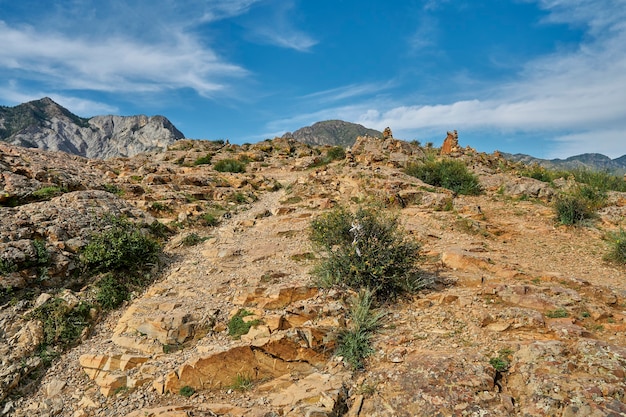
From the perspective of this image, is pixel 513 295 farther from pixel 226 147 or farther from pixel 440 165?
pixel 226 147

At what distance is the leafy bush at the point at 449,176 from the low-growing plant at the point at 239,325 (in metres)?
11.2

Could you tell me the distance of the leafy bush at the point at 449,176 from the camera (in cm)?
1451

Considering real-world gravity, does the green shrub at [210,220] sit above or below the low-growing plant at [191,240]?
above

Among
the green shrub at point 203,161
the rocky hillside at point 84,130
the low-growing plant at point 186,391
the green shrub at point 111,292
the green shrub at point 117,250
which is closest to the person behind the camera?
the low-growing plant at point 186,391

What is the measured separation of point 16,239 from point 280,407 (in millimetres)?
7059

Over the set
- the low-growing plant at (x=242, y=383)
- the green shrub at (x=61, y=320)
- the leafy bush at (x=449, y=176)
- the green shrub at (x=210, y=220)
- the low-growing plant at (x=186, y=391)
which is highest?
the leafy bush at (x=449, y=176)

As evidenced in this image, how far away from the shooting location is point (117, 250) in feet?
26.6

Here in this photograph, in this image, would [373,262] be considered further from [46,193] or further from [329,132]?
[329,132]

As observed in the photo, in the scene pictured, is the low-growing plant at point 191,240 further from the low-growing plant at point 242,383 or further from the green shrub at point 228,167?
the green shrub at point 228,167

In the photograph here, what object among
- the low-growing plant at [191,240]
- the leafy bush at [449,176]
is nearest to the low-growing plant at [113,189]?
the low-growing plant at [191,240]

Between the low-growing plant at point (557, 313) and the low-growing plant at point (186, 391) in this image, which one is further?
the low-growing plant at point (557, 313)

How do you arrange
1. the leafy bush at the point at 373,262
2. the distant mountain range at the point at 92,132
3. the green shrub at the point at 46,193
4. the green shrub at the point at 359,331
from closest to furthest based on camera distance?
the green shrub at the point at 359,331 < the leafy bush at the point at 373,262 < the green shrub at the point at 46,193 < the distant mountain range at the point at 92,132

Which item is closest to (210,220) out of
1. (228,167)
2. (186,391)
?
(186,391)

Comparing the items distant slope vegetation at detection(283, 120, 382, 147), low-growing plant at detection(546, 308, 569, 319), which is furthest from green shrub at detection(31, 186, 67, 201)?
distant slope vegetation at detection(283, 120, 382, 147)
